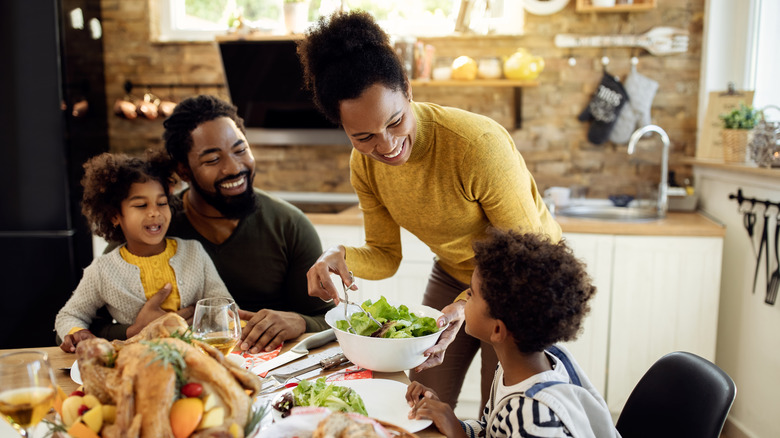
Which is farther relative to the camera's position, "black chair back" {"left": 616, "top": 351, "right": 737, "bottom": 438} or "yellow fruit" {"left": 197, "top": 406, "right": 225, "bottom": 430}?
"black chair back" {"left": 616, "top": 351, "right": 737, "bottom": 438}

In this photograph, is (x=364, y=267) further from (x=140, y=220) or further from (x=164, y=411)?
(x=164, y=411)

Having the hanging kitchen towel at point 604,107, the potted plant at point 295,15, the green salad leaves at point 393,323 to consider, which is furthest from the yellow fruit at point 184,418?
the hanging kitchen towel at point 604,107

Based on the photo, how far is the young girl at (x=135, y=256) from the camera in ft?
5.19

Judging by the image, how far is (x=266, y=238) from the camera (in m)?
1.84

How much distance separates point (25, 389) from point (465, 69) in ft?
8.40

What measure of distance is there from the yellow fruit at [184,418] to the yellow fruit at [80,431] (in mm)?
113

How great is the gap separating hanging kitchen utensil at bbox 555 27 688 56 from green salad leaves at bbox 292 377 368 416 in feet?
8.50

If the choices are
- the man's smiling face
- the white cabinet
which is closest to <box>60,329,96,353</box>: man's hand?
the man's smiling face

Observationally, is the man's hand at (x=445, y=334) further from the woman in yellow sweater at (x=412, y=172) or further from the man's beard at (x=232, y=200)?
the man's beard at (x=232, y=200)

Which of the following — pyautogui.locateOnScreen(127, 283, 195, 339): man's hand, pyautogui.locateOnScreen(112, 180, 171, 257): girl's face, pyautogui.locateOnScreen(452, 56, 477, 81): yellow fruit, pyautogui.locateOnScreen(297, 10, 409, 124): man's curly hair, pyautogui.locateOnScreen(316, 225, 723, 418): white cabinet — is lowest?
pyautogui.locateOnScreen(316, 225, 723, 418): white cabinet

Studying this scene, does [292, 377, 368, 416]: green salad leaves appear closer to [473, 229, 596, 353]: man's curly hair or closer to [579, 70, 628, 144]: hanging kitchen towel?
[473, 229, 596, 353]: man's curly hair

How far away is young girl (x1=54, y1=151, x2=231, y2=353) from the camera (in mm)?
1581

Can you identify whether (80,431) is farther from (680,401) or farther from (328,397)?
(680,401)

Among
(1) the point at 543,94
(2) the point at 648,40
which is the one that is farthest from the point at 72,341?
(2) the point at 648,40
